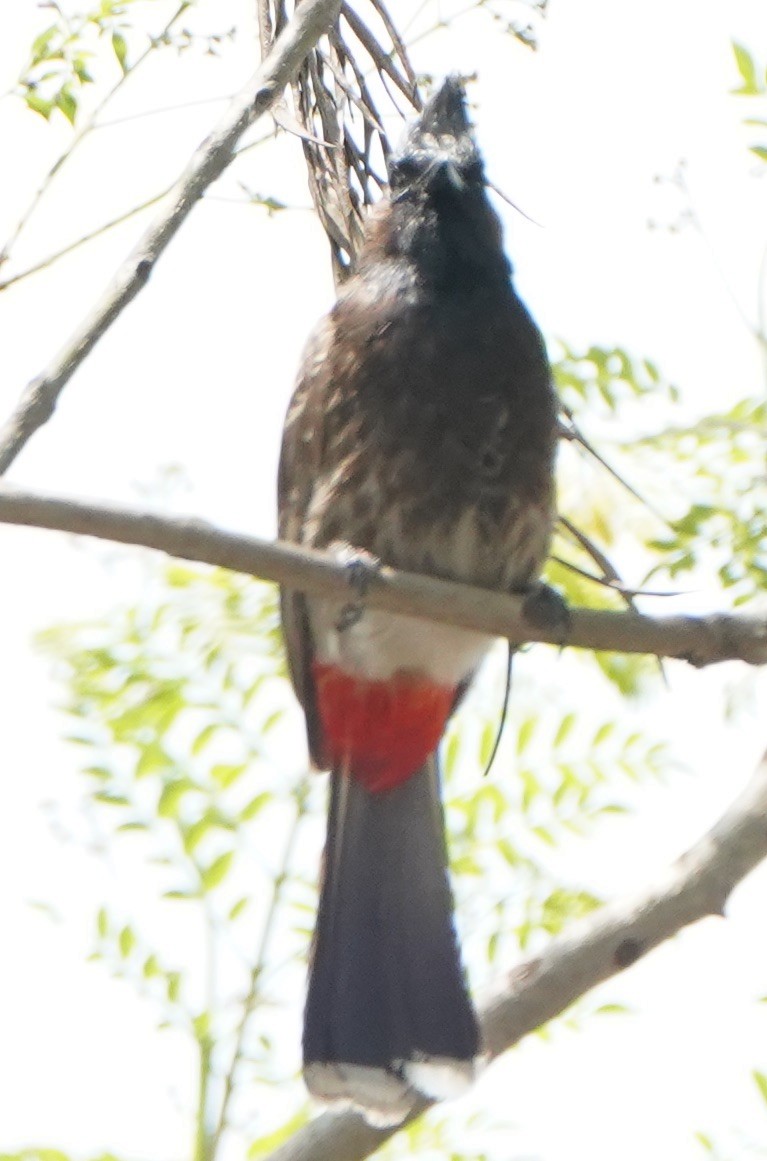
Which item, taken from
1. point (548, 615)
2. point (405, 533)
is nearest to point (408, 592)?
point (548, 615)

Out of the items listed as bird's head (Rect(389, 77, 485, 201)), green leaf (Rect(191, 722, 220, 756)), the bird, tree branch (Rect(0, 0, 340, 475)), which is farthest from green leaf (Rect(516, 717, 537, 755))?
tree branch (Rect(0, 0, 340, 475))

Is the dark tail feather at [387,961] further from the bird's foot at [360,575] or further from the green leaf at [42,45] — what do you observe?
the green leaf at [42,45]

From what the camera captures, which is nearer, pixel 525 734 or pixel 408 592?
pixel 408 592

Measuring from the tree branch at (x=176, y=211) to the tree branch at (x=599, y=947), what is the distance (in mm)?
1020

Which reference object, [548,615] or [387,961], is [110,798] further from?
→ [548,615]

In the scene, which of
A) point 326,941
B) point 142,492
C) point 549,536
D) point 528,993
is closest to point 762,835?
point 528,993

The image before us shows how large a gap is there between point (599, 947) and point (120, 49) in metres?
1.63

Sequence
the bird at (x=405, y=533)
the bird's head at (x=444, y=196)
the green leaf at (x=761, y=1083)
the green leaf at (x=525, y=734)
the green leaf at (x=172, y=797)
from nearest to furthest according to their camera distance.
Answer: the green leaf at (x=761, y=1083) → the bird at (x=405, y=533) → the green leaf at (x=172, y=797) → the bird's head at (x=444, y=196) → the green leaf at (x=525, y=734)

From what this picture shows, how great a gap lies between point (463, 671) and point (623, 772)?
0.39 metres

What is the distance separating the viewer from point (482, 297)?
3045 millimetres

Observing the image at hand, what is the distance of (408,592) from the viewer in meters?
2.29

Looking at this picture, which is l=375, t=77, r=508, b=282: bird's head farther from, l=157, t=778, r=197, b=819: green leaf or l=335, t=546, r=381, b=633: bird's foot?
l=157, t=778, r=197, b=819: green leaf

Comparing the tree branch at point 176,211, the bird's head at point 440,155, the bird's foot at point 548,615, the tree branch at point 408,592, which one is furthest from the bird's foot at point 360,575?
the bird's head at point 440,155

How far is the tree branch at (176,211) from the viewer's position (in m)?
1.99
